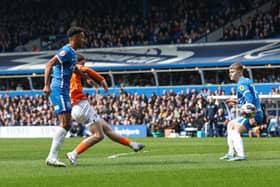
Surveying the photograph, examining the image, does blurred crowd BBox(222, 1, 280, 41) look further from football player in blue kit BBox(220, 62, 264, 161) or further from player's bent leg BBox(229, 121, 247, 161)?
player's bent leg BBox(229, 121, 247, 161)

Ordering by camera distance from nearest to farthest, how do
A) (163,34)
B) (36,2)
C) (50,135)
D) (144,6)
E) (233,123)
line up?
(233,123)
(50,135)
(163,34)
(144,6)
(36,2)

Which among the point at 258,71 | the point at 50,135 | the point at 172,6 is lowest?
the point at 50,135

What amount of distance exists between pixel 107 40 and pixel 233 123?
4127 cm

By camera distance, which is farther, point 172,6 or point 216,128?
point 172,6

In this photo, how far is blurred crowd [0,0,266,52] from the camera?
5597 cm

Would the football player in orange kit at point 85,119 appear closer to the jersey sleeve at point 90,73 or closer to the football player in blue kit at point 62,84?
the jersey sleeve at point 90,73

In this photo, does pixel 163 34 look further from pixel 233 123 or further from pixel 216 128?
pixel 233 123

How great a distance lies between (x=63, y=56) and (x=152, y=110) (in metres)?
30.0

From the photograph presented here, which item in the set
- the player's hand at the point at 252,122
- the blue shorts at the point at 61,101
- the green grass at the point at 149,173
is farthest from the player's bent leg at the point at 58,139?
the player's hand at the point at 252,122

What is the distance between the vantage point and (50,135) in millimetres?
46938

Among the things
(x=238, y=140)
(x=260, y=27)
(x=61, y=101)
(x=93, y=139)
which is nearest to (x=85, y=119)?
(x=93, y=139)

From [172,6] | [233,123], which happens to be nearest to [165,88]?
[172,6]

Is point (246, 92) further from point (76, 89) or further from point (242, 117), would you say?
point (76, 89)

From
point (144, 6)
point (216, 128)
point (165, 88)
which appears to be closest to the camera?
point (216, 128)
